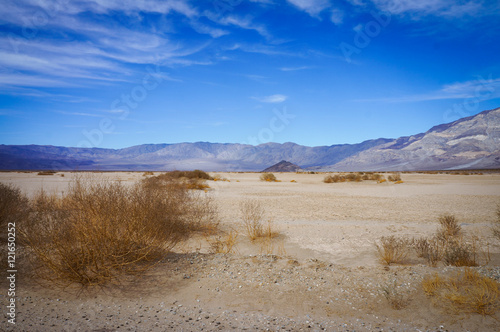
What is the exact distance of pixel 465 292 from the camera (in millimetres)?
4223

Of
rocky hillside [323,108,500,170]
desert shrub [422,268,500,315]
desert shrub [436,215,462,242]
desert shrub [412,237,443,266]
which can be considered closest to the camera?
desert shrub [422,268,500,315]

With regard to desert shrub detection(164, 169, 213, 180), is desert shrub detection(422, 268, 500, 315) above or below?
below

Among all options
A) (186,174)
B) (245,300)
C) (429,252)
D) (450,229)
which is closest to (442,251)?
(429,252)

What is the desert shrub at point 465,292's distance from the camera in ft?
12.7

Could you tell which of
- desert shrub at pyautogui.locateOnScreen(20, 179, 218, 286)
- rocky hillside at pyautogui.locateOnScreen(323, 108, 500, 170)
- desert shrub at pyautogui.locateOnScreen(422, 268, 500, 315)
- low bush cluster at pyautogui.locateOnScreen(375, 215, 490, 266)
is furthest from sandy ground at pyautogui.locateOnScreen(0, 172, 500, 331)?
rocky hillside at pyautogui.locateOnScreen(323, 108, 500, 170)

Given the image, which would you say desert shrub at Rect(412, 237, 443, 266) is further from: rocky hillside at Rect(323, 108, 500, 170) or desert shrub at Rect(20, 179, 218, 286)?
rocky hillside at Rect(323, 108, 500, 170)

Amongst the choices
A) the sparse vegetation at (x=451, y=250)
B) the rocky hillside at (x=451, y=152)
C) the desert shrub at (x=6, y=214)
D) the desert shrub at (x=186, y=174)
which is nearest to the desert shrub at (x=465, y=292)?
the sparse vegetation at (x=451, y=250)

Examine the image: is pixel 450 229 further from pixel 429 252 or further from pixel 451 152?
pixel 451 152

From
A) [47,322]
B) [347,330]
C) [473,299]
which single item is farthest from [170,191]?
[473,299]

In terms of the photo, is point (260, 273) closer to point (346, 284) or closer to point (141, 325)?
point (346, 284)

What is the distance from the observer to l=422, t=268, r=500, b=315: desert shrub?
152 inches

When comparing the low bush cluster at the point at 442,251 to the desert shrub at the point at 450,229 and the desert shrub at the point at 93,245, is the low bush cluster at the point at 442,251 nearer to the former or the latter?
the desert shrub at the point at 450,229

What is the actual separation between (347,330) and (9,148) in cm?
23065

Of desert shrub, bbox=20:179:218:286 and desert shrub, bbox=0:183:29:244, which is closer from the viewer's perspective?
desert shrub, bbox=20:179:218:286
